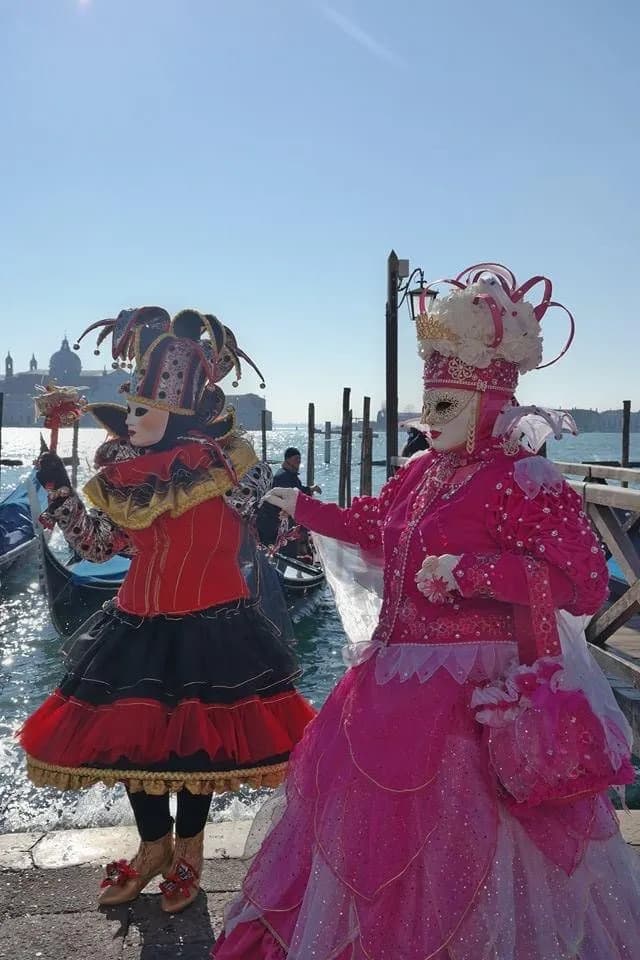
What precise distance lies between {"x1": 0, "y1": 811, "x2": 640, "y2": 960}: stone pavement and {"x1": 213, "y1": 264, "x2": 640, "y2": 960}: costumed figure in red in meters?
0.39

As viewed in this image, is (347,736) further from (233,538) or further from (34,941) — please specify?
(34,941)

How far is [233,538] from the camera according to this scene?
2.75 metres

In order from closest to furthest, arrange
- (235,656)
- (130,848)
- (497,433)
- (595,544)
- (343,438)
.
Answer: (595,544) → (497,433) → (235,656) → (130,848) → (343,438)

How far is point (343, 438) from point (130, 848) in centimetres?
1610

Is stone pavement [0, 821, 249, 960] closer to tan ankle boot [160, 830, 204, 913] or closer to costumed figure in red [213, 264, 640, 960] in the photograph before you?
tan ankle boot [160, 830, 204, 913]

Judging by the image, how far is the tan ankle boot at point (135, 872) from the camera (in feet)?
8.43

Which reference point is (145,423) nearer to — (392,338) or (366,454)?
(392,338)

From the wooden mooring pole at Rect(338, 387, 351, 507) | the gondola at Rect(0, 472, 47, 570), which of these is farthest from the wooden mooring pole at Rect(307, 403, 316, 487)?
the gondola at Rect(0, 472, 47, 570)

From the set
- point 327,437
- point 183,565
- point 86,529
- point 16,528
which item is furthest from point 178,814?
point 327,437

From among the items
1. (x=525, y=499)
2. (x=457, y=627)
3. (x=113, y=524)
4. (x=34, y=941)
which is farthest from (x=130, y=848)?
(x=525, y=499)

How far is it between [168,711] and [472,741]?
104cm

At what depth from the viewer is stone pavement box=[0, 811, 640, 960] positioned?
2.36 metres
